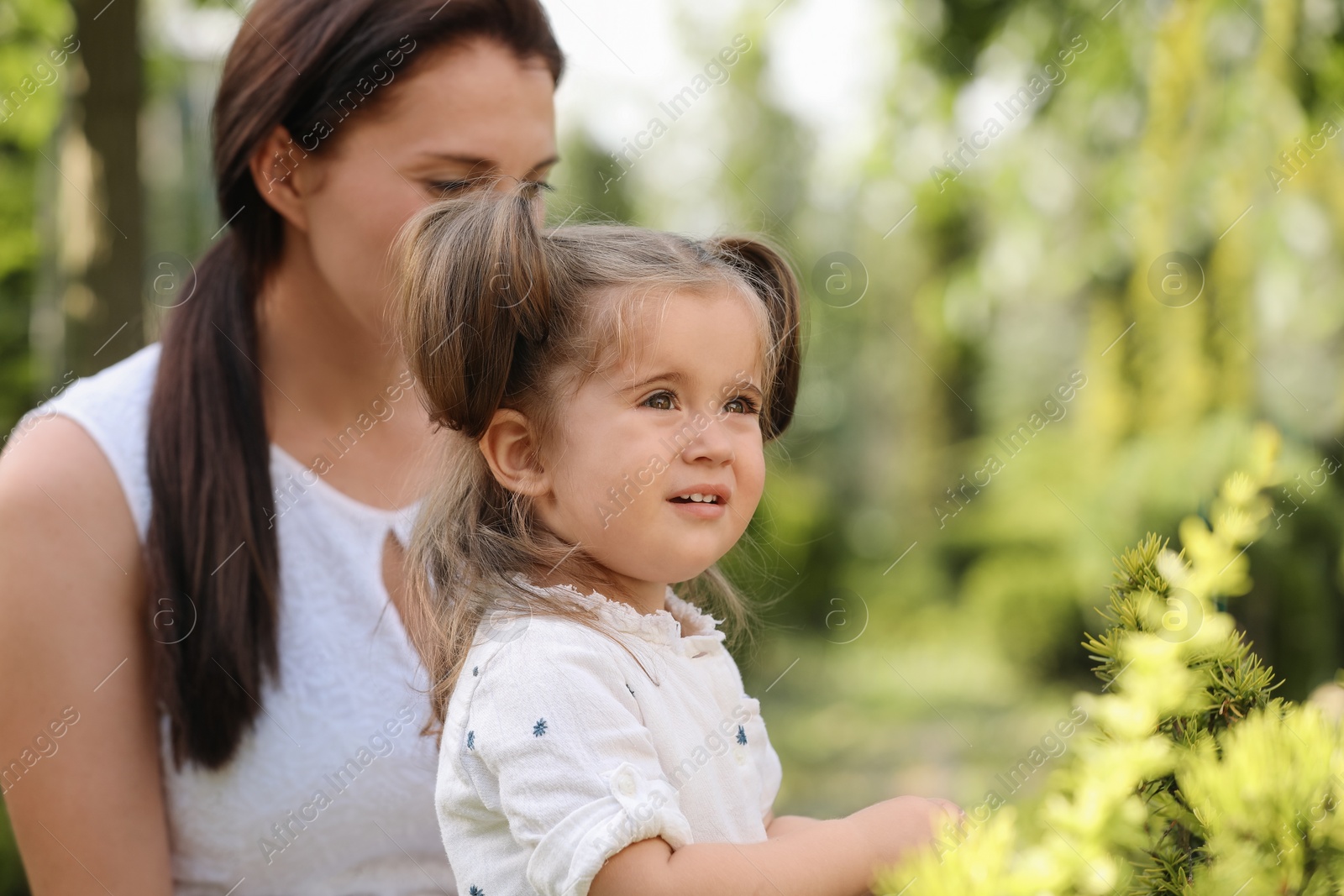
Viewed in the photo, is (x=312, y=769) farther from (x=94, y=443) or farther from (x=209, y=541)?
(x=94, y=443)

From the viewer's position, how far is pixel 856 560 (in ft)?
47.5

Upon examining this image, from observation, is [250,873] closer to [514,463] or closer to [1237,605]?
[514,463]

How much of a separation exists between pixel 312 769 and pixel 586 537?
3.71 feet

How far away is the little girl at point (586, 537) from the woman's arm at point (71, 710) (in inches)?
35.8

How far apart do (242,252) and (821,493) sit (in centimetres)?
1306

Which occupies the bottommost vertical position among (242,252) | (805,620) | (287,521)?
(805,620)

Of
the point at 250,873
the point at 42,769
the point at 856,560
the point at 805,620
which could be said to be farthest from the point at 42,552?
the point at 856,560

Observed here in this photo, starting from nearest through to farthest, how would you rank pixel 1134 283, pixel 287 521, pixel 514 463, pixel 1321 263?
pixel 514 463, pixel 287 521, pixel 1321 263, pixel 1134 283

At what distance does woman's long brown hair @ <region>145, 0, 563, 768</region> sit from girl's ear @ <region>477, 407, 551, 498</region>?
949mm

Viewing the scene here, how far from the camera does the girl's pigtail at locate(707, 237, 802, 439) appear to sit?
5.52 feet

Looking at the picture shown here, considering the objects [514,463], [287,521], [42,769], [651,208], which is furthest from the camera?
[651,208]

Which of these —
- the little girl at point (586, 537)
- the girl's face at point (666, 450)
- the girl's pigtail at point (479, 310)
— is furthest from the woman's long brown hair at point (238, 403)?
the girl's face at point (666, 450)

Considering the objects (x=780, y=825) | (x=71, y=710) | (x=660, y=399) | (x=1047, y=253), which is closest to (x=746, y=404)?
(x=660, y=399)

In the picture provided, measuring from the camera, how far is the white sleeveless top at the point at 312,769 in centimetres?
226
